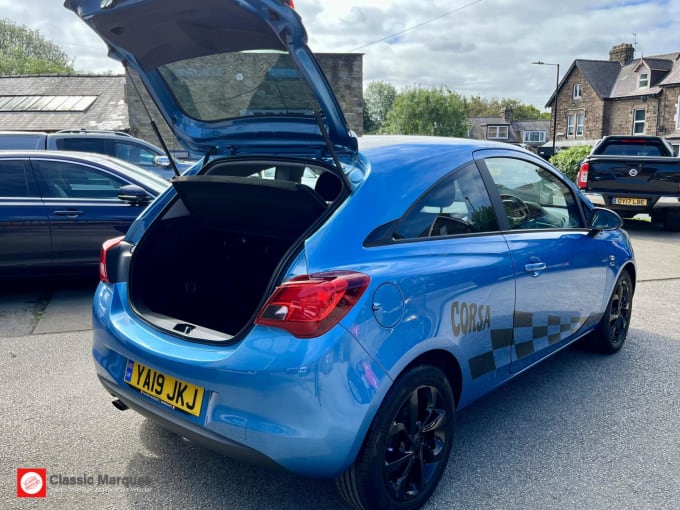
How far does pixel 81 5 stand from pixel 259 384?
178cm

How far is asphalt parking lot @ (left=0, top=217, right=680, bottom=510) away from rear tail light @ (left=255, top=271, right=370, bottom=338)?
84cm

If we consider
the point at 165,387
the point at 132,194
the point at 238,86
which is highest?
the point at 238,86

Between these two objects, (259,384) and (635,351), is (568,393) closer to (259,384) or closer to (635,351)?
(635,351)

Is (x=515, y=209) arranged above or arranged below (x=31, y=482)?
above

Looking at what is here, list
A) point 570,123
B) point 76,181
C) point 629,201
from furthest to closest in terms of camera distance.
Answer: point 570,123 → point 629,201 → point 76,181

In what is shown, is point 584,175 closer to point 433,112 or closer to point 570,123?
point 570,123

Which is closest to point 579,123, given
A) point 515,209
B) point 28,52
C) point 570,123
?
point 570,123

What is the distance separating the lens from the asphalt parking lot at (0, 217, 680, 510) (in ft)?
8.36

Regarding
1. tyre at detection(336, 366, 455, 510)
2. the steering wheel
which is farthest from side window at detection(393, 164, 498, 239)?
tyre at detection(336, 366, 455, 510)

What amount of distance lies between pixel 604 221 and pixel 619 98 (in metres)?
45.4

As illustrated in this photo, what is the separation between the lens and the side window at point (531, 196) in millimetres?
3171

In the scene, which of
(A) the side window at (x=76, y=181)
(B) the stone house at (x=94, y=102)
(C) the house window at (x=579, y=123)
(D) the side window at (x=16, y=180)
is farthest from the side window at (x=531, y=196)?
(C) the house window at (x=579, y=123)

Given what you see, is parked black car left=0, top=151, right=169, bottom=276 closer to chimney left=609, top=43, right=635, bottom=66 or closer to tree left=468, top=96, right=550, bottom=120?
chimney left=609, top=43, right=635, bottom=66

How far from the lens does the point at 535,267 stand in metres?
3.11
